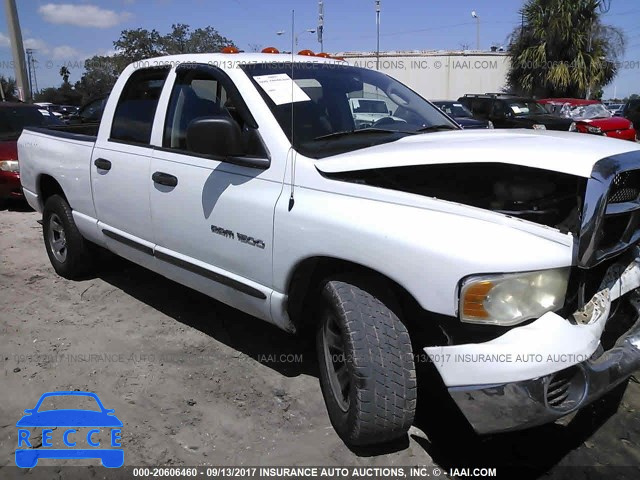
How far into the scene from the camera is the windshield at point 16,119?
29.7 ft

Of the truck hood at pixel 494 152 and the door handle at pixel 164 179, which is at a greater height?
the truck hood at pixel 494 152


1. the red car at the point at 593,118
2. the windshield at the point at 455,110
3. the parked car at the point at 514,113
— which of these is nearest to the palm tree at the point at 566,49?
the red car at the point at 593,118

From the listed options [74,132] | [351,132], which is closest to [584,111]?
[74,132]

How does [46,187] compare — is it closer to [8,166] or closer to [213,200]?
[213,200]

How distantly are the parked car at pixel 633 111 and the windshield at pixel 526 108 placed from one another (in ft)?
13.8

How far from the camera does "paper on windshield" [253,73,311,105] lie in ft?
10.2

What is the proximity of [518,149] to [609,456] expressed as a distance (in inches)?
59.7

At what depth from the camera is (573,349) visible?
214 centimetres

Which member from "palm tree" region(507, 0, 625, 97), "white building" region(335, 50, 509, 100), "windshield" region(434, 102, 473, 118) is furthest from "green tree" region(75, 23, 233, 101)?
"palm tree" region(507, 0, 625, 97)

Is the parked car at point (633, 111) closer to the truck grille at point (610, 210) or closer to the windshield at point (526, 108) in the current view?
the windshield at point (526, 108)

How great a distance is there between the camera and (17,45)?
16.7 m

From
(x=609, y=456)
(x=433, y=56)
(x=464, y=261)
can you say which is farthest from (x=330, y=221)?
(x=433, y=56)

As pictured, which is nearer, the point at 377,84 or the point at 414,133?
the point at 414,133

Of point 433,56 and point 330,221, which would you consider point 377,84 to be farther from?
point 433,56
